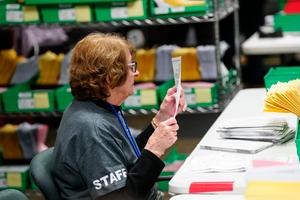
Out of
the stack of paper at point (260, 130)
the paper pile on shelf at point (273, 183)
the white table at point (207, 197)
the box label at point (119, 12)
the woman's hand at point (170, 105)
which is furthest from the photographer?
the box label at point (119, 12)

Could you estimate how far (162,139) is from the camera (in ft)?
7.70

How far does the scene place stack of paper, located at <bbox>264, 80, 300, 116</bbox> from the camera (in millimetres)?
2365

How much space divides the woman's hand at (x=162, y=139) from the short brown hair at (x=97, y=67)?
25 cm

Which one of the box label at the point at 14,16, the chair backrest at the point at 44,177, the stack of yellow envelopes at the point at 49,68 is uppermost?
the box label at the point at 14,16

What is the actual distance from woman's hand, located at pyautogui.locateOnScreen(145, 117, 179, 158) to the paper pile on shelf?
43cm

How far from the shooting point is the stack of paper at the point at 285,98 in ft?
7.76

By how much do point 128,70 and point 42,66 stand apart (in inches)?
93.0

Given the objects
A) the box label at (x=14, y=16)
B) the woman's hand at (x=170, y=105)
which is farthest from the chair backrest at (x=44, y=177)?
the box label at (x=14, y=16)

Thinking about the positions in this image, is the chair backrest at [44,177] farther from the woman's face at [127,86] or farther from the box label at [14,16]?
the box label at [14,16]

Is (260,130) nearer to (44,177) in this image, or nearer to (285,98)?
(285,98)

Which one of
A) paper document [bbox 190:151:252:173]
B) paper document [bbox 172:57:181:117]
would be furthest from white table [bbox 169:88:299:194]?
paper document [bbox 172:57:181:117]

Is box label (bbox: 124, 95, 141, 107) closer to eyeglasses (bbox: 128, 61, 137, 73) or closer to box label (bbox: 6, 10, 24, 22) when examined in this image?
box label (bbox: 6, 10, 24, 22)

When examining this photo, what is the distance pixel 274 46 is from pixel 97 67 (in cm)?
272

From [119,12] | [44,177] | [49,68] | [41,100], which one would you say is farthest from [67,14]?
[44,177]
